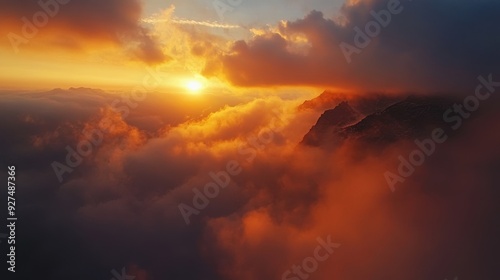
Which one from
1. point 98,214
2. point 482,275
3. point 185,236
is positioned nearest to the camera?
point 482,275

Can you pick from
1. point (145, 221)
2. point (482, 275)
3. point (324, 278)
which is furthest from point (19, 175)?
point (482, 275)

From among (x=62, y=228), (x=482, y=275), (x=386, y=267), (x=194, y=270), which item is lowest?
(x=482, y=275)

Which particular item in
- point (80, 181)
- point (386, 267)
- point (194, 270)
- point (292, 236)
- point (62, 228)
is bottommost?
point (386, 267)

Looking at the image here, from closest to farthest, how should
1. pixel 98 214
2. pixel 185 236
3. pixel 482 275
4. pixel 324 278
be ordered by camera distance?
pixel 324 278, pixel 482 275, pixel 98 214, pixel 185 236

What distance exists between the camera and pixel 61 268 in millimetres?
157250

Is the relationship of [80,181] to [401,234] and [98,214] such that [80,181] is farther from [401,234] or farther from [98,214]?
[401,234]

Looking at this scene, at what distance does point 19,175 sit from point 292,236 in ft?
500

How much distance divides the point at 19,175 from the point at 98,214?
4783 cm

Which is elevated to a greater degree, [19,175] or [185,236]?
[19,175]

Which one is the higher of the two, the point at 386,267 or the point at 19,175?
the point at 19,175

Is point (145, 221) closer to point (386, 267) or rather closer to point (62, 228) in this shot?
point (62, 228)

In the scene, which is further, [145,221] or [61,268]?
[145,221]

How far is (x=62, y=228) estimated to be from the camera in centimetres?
16338

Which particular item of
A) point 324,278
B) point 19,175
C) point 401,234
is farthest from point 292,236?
point 19,175
